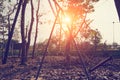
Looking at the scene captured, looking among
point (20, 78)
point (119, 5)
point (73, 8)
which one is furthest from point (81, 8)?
point (119, 5)

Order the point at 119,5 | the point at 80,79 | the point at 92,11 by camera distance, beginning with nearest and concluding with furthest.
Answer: the point at 119,5
the point at 80,79
the point at 92,11

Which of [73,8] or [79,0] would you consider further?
[73,8]

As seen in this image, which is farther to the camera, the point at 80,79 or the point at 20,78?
the point at 20,78

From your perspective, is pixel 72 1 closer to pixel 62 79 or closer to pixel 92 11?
pixel 92 11

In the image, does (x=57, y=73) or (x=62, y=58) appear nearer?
(x=57, y=73)

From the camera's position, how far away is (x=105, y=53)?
152 ft

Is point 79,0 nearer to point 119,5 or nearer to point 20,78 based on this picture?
point 20,78

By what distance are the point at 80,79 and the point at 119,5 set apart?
10305 mm

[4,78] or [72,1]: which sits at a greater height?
[72,1]

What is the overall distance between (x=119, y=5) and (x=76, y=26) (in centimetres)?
3594

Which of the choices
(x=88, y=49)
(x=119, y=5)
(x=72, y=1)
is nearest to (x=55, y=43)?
(x=88, y=49)

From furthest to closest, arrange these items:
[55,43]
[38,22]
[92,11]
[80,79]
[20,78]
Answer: [55,43] → [38,22] → [92,11] → [20,78] → [80,79]

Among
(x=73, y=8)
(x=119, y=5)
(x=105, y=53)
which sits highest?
(x=73, y=8)

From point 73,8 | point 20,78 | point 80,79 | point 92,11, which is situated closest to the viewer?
point 80,79
